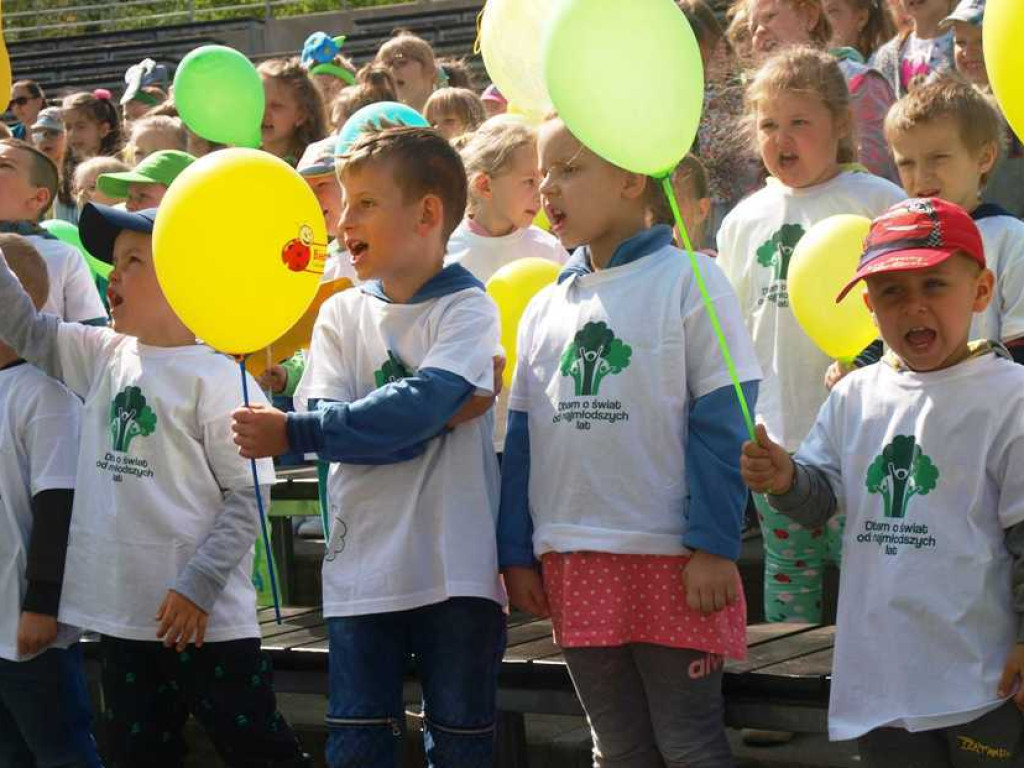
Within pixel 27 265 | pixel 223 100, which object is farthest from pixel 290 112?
pixel 27 265

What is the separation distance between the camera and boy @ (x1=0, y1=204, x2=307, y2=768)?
404 cm

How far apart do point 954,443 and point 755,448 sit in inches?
15.5

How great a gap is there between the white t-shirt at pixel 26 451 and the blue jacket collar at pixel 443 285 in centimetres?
111

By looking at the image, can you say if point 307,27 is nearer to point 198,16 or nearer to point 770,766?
point 198,16

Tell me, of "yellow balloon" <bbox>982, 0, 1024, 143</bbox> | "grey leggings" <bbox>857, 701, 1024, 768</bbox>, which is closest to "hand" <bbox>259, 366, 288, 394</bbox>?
"grey leggings" <bbox>857, 701, 1024, 768</bbox>

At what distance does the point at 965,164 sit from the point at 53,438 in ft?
8.33

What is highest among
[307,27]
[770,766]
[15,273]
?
[307,27]

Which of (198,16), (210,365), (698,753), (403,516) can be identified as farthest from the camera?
(198,16)

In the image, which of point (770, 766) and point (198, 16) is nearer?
point (770, 766)

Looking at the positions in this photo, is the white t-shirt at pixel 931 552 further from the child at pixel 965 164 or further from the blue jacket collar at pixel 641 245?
the child at pixel 965 164

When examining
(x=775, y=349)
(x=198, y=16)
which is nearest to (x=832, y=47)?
(x=775, y=349)

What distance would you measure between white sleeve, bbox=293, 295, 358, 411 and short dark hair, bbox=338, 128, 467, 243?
0.33 metres

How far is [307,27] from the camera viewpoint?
71.2ft

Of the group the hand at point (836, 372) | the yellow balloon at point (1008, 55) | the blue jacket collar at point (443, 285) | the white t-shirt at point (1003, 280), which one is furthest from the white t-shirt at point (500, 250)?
the yellow balloon at point (1008, 55)
